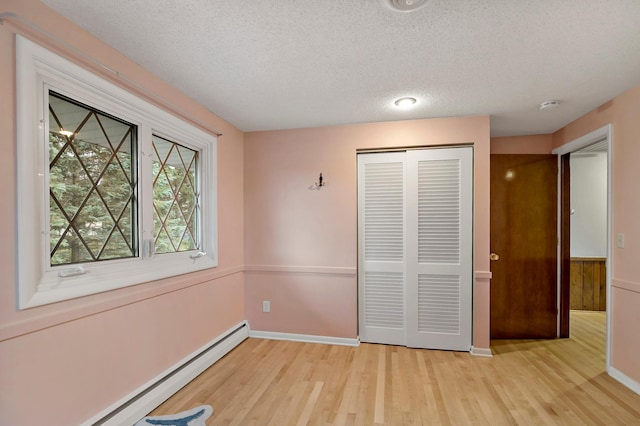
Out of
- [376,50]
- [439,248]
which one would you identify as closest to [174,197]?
[376,50]

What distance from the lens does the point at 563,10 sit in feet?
4.67

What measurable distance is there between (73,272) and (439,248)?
2859mm

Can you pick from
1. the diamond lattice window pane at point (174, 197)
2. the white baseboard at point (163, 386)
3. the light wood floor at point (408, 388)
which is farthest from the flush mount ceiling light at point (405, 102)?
the white baseboard at point (163, 386)

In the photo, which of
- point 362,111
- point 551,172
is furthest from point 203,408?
point 551,172

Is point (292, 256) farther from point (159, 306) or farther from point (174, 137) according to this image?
point (174, 137)

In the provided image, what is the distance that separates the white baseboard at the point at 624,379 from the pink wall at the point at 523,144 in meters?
2.25

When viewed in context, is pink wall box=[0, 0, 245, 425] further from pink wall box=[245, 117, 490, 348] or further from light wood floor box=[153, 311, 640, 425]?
pink wall box=[245, 117, 490, 348]

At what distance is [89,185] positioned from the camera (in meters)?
1.74

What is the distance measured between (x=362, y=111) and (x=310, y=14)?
4.47ft

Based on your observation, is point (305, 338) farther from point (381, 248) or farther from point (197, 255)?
point (197, 255)

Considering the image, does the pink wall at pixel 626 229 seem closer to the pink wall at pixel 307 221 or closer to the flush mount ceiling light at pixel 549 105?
the flush mount ceiling light at pixel 549 105

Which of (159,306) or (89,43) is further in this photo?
(159,306)

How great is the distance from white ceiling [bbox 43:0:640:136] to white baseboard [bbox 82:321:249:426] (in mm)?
2134

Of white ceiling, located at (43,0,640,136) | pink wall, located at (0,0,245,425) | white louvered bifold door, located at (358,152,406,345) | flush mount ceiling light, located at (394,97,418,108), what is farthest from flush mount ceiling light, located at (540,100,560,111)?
pink wall, located at (0,0,245,425)
